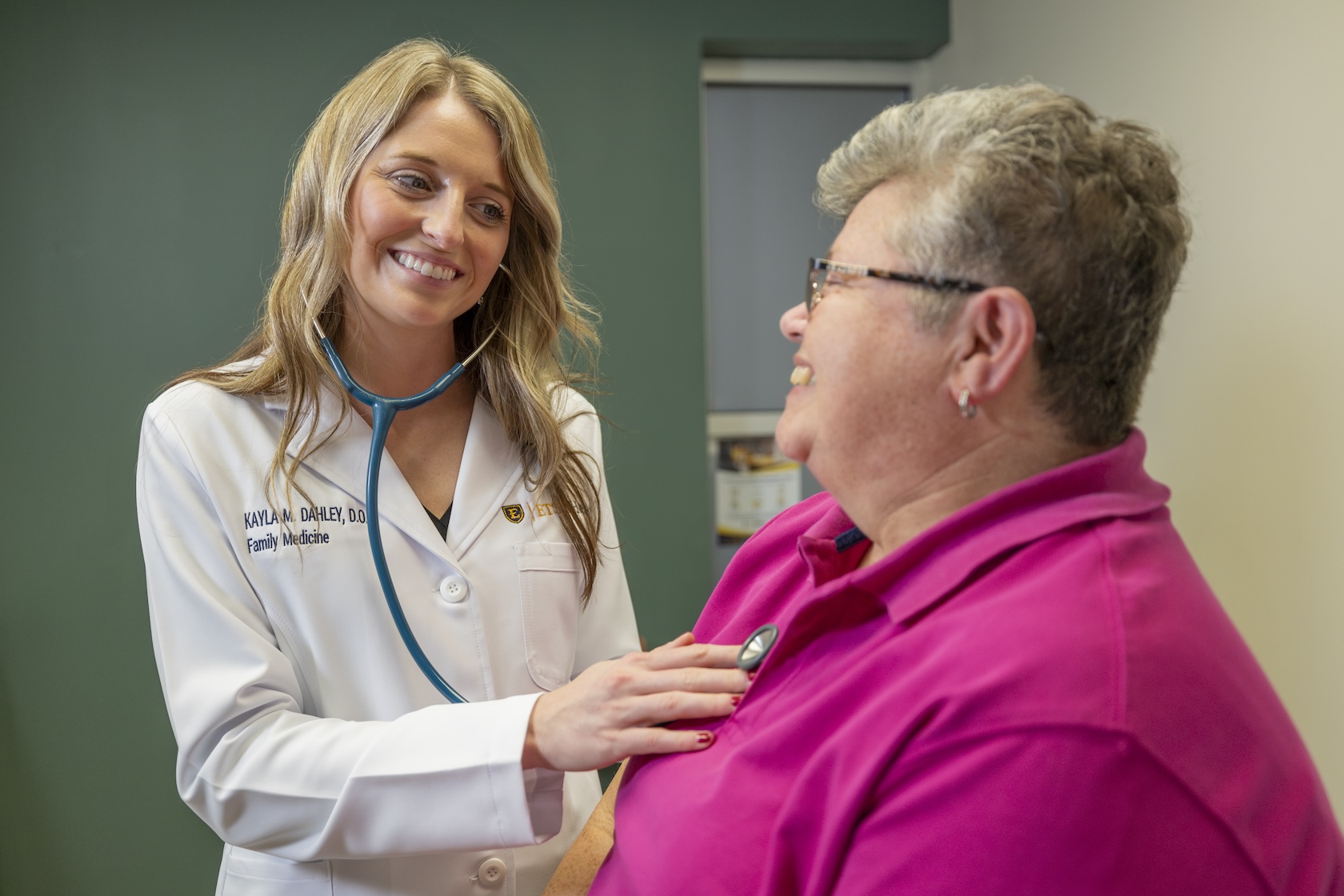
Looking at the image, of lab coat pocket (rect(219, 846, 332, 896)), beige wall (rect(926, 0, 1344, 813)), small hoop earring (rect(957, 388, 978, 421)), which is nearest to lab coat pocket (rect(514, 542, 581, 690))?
lab coat pocket (rect(219, 846, 332, 896))

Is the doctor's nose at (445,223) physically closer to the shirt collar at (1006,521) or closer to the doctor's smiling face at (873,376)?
the doctor's smiling face at (873,376)

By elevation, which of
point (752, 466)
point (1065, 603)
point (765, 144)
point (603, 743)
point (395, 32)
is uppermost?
point (395, 32)

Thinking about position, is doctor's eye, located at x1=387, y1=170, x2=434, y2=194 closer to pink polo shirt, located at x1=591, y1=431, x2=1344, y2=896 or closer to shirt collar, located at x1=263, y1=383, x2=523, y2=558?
shirt collar, located at x1=263, y1=383, x2=523, y2=558

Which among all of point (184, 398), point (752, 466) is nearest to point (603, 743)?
Answer: point (184, 398)

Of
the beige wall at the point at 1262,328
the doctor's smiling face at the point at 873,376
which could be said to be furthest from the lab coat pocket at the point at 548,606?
the beige wall at the point at 1262,328

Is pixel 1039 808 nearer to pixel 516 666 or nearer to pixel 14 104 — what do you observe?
pixel 516 666

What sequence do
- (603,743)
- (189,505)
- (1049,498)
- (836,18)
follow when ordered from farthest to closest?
(836,18) < (189,505) < (603,743) < (1049,498)

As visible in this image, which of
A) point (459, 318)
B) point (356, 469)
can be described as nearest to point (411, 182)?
point (459, 318)

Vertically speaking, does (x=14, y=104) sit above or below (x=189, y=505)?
above

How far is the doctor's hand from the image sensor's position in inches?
37.3

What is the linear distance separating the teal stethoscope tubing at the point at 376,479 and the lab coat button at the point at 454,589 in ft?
0.19

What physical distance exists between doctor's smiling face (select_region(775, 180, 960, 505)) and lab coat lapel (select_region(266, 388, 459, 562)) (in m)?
0.58

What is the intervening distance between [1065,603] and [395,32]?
93.8 inches

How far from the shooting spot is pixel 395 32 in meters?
2.59
